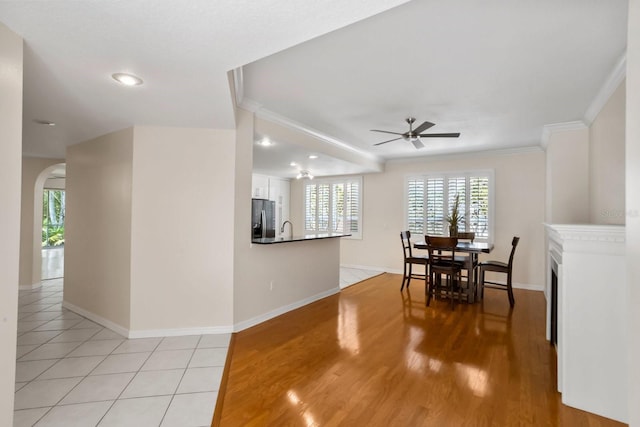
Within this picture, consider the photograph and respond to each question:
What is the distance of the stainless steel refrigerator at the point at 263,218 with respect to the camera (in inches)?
271

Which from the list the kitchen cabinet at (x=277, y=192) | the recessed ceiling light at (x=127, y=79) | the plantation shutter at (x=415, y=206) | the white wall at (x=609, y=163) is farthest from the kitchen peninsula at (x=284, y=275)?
the white wall at (x=609, y=163)

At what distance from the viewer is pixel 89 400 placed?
7.06 ft

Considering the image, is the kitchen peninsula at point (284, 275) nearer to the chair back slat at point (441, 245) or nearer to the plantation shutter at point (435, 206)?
the chair back slat at point (441, 245)

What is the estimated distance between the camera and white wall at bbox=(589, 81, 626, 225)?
2.71 m

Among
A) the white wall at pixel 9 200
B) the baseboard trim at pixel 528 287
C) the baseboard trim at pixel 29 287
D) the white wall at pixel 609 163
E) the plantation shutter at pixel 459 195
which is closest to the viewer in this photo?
the white wall at pixel 9 200

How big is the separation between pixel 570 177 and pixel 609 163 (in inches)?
38.9

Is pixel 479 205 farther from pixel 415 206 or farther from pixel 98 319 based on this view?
pixel 98 319

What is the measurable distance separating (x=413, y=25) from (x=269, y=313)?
132 inches

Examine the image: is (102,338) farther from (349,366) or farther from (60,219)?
(60,219)

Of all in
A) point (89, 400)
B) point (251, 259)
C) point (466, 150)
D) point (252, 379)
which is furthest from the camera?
point (466, 150)

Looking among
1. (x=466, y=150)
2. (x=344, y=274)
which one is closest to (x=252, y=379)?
(x=344, y=274)

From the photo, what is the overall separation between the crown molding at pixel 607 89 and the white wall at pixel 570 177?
0.95 ft

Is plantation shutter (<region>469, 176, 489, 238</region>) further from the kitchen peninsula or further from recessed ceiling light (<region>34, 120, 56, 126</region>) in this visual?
recessed ceiling light (<region>34, 120, 56, 126</region>)

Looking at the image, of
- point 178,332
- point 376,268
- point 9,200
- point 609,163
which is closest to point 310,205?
point 376,268
